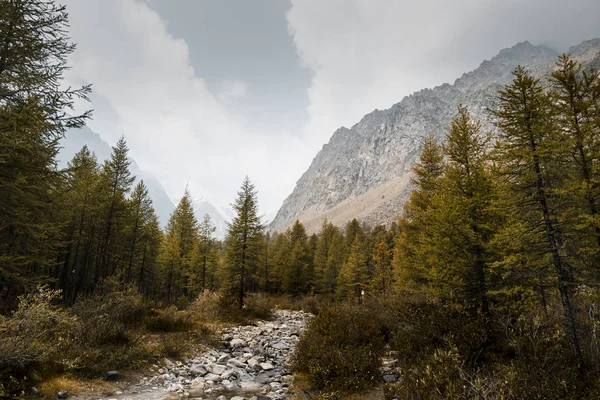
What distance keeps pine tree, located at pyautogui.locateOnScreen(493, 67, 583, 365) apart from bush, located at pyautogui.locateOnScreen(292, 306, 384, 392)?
5566 mm

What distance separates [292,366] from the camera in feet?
29.8

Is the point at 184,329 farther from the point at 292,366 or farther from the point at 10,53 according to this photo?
the point at 10,53

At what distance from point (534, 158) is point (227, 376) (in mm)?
11687

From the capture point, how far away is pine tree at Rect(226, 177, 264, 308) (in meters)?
24.0

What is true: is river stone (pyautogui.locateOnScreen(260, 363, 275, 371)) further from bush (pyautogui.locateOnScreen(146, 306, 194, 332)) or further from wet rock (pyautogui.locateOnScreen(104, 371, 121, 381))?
bush (pyautogui.locateOnScreen(146, 306, 194, 332))

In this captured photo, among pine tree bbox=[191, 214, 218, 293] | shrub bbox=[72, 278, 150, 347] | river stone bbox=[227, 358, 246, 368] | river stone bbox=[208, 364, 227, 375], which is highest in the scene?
pine tree bbox=[191, 214, 218, 293]

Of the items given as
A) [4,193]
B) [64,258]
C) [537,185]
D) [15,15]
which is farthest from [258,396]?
[64,258]

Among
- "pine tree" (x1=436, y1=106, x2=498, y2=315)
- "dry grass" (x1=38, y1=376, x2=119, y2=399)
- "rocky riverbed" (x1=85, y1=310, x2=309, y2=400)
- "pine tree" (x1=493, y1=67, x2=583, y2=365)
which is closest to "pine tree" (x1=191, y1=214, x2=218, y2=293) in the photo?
"rocky riverbed" (x1=85, y1=310, x2=309, y2=400)

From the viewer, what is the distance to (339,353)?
25.6ft

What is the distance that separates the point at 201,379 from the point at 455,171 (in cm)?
1273

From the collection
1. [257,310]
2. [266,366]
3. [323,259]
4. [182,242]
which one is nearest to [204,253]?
[182,242]

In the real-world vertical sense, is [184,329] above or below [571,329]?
below

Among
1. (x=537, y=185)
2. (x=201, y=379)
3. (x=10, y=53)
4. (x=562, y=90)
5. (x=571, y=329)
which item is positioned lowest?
(x=201, y=379)

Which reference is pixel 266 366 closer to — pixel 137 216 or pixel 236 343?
pixel 236 343
